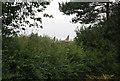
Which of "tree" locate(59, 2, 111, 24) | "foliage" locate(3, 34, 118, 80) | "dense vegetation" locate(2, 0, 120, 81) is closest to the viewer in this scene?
"dense vegetation" locate(2, 0, 120, 81)

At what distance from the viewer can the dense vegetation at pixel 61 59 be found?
7949 millimetres

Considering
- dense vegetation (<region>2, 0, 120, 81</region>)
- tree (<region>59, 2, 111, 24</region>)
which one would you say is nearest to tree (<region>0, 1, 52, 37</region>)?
dense vegetation (<region>2, 0, 120, 81</region>)

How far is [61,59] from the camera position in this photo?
9867mm

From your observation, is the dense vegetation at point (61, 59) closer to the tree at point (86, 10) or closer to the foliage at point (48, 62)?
the foliage at point (48, 62)

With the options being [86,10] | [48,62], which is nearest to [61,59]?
[48,62]

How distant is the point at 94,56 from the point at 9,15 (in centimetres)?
434

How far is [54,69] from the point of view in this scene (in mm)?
9391

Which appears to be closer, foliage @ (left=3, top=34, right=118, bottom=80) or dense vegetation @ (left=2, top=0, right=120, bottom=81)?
dense vegetation @ (left=2, top=0, right=120, bottom=81)

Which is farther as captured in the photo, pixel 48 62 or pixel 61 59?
pixel 61 59

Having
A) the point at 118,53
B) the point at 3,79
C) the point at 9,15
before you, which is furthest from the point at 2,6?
the point at 118,53

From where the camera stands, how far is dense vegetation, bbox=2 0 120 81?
313 inches

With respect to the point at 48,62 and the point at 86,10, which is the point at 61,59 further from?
the point at 86,10

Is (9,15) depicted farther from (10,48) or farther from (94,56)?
(94,56)

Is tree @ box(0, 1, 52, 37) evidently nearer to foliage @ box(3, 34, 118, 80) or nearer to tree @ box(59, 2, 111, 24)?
foliage @ box(3, 34, 118, 80)
